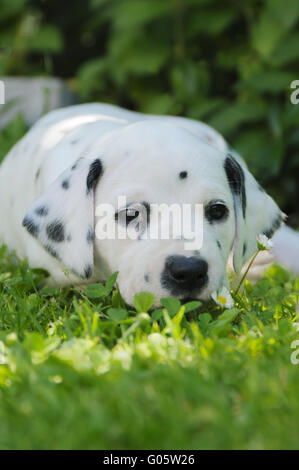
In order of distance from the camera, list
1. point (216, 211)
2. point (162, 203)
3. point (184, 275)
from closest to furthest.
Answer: point (184, 275) < point (162, 203) < point (216, 211)

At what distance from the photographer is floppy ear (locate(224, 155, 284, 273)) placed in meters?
2.97

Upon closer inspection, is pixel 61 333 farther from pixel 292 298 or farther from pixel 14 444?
pixel 292 298

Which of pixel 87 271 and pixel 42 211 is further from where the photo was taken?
pixel 42 211

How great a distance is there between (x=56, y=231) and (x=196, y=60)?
14.3 ft

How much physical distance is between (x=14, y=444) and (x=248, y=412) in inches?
25.0

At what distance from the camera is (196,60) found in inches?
264

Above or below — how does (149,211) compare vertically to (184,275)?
above

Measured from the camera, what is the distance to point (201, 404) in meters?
1.73

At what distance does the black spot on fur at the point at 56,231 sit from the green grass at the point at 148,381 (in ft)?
1.18

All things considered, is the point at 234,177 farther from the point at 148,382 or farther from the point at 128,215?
the point at 148,382

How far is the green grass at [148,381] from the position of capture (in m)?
1.62

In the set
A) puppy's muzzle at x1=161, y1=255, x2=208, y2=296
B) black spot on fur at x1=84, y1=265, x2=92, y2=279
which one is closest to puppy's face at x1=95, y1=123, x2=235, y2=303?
puppy's muzzle at x1=161, y1=255, x2=208, y2=296

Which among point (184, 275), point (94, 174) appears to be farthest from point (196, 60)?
point (184, 275)

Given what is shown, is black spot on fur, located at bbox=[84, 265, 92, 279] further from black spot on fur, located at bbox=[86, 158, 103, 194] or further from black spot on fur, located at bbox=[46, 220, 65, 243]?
black spot on fur, located at bbox=[86, 158, 103, 194]
